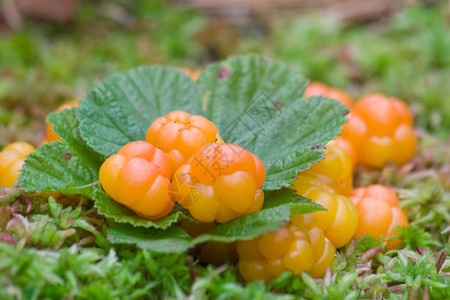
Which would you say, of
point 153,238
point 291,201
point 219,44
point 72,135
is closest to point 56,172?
point 72,135

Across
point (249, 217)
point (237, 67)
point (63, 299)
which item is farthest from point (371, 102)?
point (63, 299)

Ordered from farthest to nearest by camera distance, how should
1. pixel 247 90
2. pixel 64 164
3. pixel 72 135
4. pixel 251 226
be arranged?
pixel 247 90, pixel 72 135, pixel 64 164, pixel 251 226

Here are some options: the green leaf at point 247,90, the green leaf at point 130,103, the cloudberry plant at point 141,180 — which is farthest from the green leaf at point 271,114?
the cloudberry plant at point 141,180

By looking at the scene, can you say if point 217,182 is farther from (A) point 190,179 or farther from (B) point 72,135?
(B) point 72,135

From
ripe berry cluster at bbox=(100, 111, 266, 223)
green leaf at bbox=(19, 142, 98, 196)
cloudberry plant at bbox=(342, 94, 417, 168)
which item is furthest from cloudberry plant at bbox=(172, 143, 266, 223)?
cloudberry plant at bbox=(342, 94, 417, 168)

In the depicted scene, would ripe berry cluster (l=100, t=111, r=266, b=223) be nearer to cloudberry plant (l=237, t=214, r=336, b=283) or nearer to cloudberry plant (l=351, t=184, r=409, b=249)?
cloudberry plant (l=237, t=214, r=336, b=283)

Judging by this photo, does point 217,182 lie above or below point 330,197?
above

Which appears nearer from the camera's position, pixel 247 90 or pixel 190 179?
pixel 190 179
